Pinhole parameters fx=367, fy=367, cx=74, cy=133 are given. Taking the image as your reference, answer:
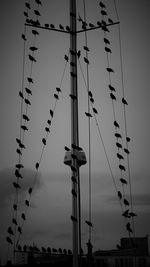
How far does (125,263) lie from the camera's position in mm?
112812

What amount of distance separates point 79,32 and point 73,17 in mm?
523

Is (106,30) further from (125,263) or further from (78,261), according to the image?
(125,263)

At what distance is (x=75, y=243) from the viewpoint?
10062 millimetres

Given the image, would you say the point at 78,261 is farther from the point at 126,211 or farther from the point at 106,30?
the point at 106,30

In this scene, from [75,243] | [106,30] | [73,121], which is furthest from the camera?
[106,30]

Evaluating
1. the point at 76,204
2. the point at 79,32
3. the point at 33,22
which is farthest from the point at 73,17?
the point at 76,204

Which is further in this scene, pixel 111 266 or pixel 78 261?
pixel 111 266

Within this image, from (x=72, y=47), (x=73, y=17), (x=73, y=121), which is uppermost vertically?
(x=73, y=17)

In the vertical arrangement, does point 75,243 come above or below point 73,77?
below

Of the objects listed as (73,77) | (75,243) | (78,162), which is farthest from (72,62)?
(75,243)

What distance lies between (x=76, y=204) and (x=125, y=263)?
110319 millimetres

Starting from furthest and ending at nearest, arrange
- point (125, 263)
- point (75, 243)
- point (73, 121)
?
point (125, 263)
point (73, 121)
point (75, 243)

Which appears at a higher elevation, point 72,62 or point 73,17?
point 73,17

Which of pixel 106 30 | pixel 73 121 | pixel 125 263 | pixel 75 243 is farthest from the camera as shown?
pixel 125 263
